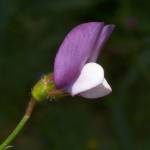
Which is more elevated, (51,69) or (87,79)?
(87,79)

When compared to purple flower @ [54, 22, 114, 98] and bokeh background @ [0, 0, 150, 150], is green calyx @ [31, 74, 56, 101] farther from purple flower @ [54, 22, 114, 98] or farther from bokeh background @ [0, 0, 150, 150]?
bokeh background @ [0, 0, 150, 150]

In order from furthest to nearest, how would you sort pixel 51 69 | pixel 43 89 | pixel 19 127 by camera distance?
1. pixel 51 69
2. pixel 43 89
3. pixel 19 127

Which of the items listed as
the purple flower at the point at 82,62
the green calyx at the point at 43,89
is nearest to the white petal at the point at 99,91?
the purple flower at the point at 82,62

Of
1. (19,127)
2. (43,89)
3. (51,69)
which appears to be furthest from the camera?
(51,69)

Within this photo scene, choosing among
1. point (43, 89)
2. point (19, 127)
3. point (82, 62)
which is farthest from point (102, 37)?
point (19, 127)

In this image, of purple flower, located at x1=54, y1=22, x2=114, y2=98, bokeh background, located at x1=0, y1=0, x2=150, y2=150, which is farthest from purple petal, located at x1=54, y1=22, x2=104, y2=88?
bokeh background, located at x1=0, y1=0, x2=150, y2=150

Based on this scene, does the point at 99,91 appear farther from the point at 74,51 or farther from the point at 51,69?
the point at 51,69
